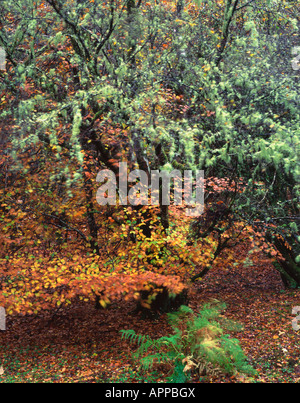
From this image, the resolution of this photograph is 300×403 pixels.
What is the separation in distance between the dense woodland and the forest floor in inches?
2.2

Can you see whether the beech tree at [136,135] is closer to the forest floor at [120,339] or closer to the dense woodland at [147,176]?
the dense woodland at [147,176]

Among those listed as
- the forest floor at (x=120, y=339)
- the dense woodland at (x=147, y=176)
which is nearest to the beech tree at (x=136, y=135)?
the dense woodland at (x=147, y=176)

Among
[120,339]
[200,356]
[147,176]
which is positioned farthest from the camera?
[120,339]

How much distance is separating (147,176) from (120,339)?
4.30m

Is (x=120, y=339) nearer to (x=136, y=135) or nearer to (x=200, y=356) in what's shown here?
(x=200, y=356)

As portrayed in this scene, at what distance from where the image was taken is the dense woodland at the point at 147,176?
7.55m

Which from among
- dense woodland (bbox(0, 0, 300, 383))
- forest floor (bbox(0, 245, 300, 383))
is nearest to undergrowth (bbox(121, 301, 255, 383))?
dense woodland (bbox(0, 0, 300, 383))

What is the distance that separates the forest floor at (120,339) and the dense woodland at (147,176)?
5cm

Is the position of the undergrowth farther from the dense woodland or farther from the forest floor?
the forest floor

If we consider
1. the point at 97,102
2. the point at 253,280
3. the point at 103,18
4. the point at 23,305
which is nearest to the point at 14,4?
the point at 103,18

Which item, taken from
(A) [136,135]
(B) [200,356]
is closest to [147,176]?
(A) [136,135]

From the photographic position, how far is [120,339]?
32.2 ft
